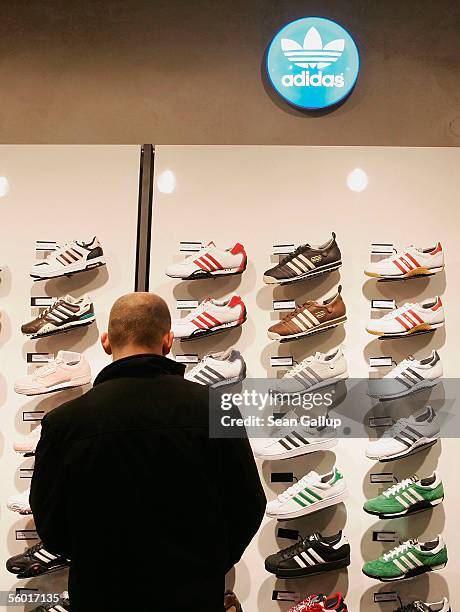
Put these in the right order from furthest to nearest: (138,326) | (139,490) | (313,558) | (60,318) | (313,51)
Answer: (313,51), (60,318), (313,558), (138,326), (139,490)

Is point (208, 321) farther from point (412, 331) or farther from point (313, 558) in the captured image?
point (313, 558)

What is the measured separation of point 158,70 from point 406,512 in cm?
326

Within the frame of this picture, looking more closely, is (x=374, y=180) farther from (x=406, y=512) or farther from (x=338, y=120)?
(x=406, y=512)

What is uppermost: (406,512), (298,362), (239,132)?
(239,132)

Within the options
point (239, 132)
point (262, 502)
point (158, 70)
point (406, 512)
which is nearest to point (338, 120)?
point (239, 132)

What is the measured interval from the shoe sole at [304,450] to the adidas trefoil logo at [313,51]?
8.27 ft

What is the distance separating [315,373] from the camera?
4129 mm

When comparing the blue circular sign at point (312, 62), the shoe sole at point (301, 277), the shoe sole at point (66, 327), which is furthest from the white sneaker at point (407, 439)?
the blue circular sign at point (312, 62)

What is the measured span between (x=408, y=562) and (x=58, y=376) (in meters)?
2.14

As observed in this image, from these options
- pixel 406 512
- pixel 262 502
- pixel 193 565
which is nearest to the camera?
pixel 193 565

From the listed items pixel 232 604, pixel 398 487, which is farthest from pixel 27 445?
pixel 398 487

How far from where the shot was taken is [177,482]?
2365 mm

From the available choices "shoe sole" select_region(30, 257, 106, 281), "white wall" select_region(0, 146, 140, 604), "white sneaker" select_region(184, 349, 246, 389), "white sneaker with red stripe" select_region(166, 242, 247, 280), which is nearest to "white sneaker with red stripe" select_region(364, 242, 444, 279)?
"white sneaker with red stripe" select_region(166, 242, 247, 280)

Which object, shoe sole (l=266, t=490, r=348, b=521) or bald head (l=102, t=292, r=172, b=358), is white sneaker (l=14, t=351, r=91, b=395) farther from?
bald head (l=102, t=292, r=172, b=358)
